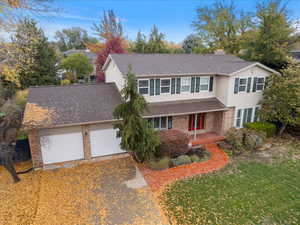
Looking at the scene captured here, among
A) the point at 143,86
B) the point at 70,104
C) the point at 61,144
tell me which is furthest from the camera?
the point at 143,86

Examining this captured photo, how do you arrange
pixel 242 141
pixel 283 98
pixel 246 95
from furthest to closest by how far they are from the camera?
pixel 246 95 < pixel 283 98 < pixel 242 141

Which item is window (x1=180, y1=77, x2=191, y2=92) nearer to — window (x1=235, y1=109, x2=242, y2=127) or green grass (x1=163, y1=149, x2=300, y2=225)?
window (x1=235, y1=109, x2=242, y2=127)

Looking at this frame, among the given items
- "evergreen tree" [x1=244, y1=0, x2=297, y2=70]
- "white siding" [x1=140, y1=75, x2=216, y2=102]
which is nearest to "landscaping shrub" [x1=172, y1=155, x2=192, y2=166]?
"white siding" [x1=140, y1=75, x2=216, y2=102]

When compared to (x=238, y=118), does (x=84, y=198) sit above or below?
below

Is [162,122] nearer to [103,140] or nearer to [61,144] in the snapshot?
[103,140]

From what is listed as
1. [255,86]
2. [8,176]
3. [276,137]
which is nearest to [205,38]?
[255,86]

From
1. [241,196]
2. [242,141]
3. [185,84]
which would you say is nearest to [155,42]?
[185,84]

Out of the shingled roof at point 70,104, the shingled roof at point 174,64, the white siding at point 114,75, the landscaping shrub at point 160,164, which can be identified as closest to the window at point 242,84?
the shingled roof at point 174,64

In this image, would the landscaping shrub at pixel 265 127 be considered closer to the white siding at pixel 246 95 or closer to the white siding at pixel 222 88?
the white siding at pixel 246 95
